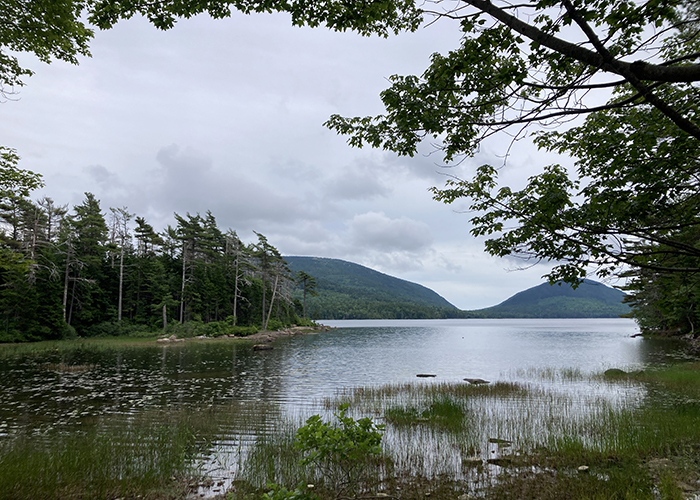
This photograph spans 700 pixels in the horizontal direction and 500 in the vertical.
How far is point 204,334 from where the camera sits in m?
59.3

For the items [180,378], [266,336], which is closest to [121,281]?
[266,336]

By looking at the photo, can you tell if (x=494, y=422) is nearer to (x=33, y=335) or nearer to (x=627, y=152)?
(x=627, y=152)

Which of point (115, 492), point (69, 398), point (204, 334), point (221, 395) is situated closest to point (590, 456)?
point (115, 492)

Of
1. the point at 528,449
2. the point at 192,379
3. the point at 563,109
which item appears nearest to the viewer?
the point at 563,109

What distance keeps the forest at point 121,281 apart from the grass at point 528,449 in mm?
43531

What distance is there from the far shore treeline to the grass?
46161mm

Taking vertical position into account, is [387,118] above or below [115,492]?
above

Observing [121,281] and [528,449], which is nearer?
[528,449]

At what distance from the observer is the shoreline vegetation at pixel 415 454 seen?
6727mm

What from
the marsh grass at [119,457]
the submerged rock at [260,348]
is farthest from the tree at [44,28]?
the submerged rock at [260,348]

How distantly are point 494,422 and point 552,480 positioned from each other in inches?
220

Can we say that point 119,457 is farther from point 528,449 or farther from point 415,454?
point 528,449

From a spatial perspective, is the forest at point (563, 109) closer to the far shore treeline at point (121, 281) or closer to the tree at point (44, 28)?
the tree at point (44, 28)

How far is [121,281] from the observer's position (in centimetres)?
5688
